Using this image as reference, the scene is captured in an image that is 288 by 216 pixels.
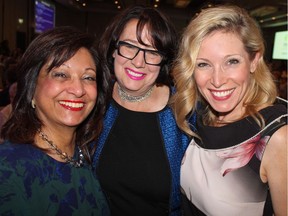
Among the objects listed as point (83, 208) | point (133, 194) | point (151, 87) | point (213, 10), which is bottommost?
point (133, 194)

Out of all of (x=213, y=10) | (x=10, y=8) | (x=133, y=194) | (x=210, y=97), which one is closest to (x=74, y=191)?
(x=133, y=194)

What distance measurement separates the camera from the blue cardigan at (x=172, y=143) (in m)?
1.96

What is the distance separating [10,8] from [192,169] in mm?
10426

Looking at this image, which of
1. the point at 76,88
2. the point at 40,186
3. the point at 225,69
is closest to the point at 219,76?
the point at 225,69

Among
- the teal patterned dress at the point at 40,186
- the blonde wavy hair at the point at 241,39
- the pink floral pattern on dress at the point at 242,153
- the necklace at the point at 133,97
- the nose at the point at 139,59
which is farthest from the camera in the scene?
the necklace at the point at 133,97

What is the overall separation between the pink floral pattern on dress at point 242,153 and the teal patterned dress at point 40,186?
0.76m

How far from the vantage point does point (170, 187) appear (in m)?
1.95

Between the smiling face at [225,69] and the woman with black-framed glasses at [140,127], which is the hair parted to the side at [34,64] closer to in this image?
the woman with black-framed glasses at [140,127]

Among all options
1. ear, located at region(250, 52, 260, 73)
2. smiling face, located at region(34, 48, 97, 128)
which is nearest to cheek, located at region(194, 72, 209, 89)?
ear, located at region(250, 52, 260, 73)

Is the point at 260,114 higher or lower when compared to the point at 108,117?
higher

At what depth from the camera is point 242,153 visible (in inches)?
61.2

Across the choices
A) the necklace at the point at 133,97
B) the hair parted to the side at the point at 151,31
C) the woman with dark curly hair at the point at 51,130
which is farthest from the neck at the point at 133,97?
the woman with dark curly hair at the point at 51,130

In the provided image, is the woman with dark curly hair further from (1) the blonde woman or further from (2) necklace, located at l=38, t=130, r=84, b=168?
(1) the blonde woman

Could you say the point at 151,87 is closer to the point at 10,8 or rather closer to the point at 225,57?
the point at 225,57
